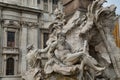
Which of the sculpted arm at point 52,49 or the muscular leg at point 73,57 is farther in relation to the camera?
the sculpted arm at point 52,49

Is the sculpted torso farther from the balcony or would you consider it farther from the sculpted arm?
the balcony

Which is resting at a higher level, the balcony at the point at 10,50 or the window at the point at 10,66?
the balcony at the point at 10,50

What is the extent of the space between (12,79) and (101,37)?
46.6 feet

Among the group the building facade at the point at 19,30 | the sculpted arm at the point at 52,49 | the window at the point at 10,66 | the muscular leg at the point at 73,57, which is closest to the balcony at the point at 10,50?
the building facade at the point at 19,30

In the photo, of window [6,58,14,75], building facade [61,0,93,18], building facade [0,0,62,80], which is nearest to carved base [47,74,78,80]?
building facade [61,0,93,18]

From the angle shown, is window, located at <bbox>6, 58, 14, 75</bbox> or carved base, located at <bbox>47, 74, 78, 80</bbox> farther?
window, located at <bbox>6, 58, 14, 75</bbox>

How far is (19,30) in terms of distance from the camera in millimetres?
22047

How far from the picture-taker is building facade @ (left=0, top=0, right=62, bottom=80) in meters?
20.2

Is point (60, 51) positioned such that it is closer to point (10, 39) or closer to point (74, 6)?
point (74, 6)

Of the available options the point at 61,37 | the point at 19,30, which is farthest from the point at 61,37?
the point at 19,30

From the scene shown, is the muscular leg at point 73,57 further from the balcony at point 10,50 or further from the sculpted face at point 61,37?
the balcony at point 10,50

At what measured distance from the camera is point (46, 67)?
574 cm

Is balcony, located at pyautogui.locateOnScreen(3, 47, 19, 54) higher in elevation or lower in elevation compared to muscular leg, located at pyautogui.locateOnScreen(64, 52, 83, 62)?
lower

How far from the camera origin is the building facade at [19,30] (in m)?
20.2
